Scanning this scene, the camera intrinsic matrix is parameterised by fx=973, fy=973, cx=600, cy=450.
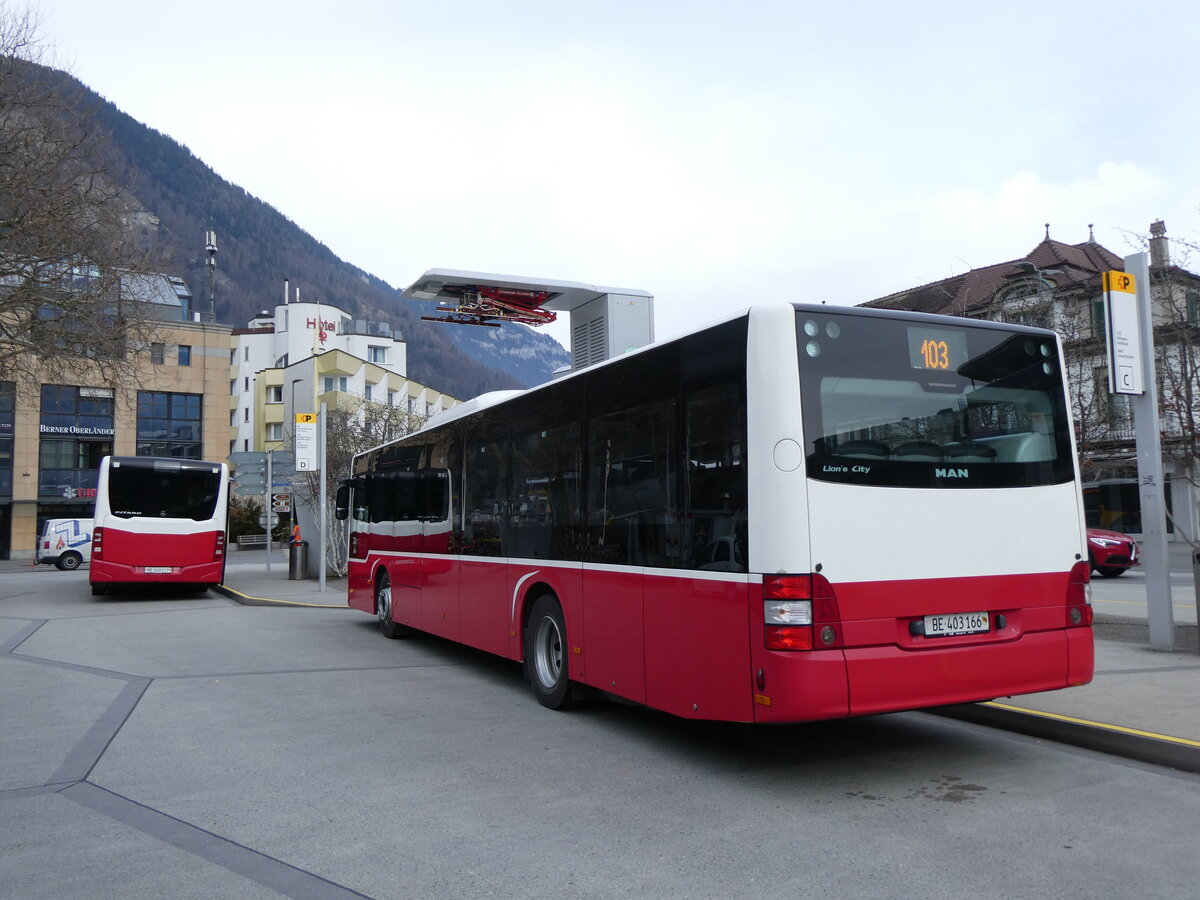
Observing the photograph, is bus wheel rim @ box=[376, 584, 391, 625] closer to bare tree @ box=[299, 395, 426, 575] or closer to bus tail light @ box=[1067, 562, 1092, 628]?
bus tail light @ box=[1067, 562, 1092, 628]

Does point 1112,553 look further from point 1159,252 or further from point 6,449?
point 6,449

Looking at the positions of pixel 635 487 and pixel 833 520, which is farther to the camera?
pixel 635 487

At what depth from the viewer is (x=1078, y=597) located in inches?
242

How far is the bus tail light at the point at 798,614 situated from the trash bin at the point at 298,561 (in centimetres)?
2162

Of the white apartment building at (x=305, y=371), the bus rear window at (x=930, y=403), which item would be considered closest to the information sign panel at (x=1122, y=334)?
the bus rear window at (x=930, y=403)

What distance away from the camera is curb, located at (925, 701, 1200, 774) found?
5891mm

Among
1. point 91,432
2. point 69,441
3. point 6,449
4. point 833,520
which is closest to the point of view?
point 833,520

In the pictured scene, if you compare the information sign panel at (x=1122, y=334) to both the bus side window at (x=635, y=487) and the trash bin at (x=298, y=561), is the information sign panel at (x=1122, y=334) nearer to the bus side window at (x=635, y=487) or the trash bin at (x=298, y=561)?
the bus side window at (x=635, y=487)

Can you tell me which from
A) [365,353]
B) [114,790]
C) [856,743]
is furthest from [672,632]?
[365,353]

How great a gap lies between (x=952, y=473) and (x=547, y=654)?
3.93 m

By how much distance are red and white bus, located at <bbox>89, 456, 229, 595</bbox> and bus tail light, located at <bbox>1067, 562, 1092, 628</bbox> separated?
17.5 m

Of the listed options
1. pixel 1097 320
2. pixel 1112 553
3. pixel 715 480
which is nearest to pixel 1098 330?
pixel 1097 320

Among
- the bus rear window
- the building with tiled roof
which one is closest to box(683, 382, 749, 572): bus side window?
the bus rear window

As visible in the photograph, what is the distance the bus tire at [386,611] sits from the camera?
13008 mm
